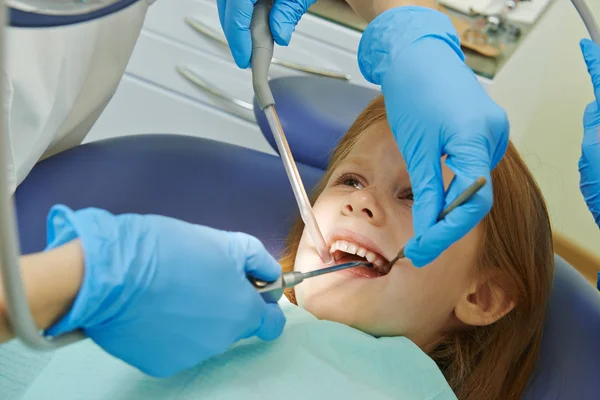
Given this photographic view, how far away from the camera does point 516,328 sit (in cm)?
127

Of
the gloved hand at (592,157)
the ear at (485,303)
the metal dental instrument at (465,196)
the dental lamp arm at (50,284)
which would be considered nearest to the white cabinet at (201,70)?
the gloved hand at (592,157)

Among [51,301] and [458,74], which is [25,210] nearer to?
[51,301]

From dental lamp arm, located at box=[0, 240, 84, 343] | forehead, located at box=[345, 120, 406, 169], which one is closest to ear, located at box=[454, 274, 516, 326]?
forehead, located at box=[345, 120, 406, 169]

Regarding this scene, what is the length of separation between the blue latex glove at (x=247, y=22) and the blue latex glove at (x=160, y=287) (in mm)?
451

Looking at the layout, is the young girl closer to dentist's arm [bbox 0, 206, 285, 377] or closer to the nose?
the nose

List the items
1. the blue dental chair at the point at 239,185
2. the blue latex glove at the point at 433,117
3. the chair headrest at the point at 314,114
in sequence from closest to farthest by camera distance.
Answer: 1. the blue latex glove at the point at 433,117
2. the blue dental chair at the point at 239,185
3. the chair headrest at the point at 314,114

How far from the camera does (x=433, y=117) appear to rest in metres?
0.96

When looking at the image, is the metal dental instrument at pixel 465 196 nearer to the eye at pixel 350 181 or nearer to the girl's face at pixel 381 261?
the girl's face at pixel 381 261

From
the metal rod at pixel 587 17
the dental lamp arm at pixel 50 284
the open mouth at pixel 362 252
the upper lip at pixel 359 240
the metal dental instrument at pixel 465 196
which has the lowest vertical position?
the open mouth at pixel 362 252

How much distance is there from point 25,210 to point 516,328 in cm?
109

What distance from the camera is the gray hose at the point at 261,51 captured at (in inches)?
43.8

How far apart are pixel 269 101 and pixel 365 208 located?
0.81 feet

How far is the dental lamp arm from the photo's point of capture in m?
0.70

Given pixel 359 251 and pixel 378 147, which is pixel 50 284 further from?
pixel 378 147
